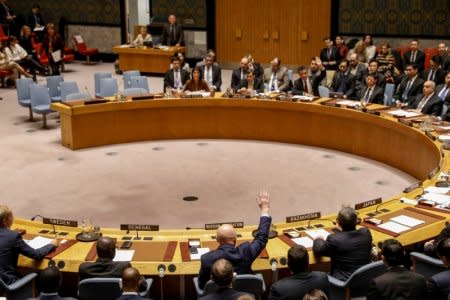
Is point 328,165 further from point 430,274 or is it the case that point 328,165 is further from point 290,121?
point 430,274

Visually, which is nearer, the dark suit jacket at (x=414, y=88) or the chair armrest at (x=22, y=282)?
Result: the chair armrest at (x=22, y=282)

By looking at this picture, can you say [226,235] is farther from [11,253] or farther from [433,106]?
[433,106]

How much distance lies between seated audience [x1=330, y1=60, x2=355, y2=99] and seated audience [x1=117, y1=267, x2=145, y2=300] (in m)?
9.08

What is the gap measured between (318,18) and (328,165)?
8.91 metres

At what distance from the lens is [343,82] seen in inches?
530

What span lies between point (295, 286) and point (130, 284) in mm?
1222

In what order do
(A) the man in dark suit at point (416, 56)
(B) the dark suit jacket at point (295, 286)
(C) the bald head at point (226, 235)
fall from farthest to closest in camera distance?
(A) the man in dark suit at point (416, 56) < (C) the bald head at point (226, 235) < (B) the dark suit jacket at point (295, 286)

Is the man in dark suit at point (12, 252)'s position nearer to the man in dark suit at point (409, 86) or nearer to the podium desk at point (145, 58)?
the man in dark suit at point (409, 86)

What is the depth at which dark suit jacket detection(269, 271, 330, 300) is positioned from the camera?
4996 mm

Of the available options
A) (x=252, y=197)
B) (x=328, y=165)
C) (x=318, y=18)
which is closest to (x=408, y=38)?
(x=318, y=18)

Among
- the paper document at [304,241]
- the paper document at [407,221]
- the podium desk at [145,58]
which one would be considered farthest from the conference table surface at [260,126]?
the podium desk at [145,58]

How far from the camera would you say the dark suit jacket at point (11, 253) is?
229 inches

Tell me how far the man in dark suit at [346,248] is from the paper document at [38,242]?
2476 mm

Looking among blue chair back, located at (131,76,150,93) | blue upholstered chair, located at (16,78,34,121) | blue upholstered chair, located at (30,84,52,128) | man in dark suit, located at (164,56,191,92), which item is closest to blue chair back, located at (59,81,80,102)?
blue upholstered chair, located at (30,84,52,128)
